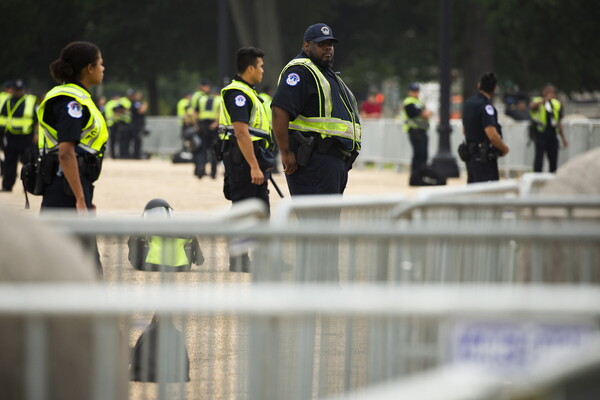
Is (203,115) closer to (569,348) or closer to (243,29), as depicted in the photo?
(243,29)

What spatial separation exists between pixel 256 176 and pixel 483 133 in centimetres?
454

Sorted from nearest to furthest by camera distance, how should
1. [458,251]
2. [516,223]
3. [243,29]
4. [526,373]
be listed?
[526,373] < [458,251] < [516,223] < [243,29]

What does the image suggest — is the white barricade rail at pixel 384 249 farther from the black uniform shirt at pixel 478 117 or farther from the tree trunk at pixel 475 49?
the tree trunk at pixel 475 49

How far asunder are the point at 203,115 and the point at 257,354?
82.4 ft

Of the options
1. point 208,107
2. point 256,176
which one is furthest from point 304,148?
point 208,107

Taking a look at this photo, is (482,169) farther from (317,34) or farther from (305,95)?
(305,95)

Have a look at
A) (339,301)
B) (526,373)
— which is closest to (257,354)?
(339,301)

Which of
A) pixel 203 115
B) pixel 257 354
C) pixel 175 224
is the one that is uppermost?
pixel 203 115

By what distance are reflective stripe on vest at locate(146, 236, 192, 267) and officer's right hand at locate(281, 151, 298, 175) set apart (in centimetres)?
392

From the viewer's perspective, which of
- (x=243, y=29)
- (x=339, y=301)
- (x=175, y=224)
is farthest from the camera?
(x=243, y=29)

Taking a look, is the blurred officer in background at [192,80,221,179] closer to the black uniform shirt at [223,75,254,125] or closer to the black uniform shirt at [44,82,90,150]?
the black uniform shirt at [223,75,254,125]

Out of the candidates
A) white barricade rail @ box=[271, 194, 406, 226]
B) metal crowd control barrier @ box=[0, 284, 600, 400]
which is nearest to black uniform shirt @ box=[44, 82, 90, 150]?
white barricade rail @ box=[271, 194, 406, 226]

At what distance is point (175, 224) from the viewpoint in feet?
14.5

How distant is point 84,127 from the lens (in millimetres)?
7871
